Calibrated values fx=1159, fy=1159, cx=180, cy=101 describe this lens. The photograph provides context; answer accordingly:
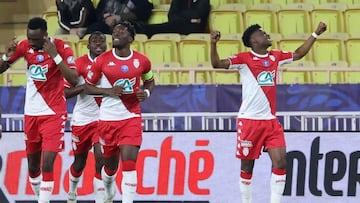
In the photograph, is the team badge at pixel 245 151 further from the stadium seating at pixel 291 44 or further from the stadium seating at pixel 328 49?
the stadium seating at pixel 328 49

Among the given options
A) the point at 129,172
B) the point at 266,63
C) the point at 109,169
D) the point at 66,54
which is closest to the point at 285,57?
the point at 266,63

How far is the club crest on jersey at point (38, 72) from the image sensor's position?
13.7 metres

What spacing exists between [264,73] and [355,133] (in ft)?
6.73

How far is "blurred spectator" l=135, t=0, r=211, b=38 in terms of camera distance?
772 inches

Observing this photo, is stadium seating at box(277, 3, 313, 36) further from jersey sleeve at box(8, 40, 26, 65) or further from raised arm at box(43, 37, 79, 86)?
raised arm at box(43, 37, 79, 86)

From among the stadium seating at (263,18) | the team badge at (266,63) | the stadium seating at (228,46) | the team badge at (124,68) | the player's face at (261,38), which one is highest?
the stadium seating at (263,18)

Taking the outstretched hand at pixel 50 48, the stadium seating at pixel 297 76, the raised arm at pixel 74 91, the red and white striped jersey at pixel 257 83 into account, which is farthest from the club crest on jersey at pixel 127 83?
the stadium seating at pixel 297 76

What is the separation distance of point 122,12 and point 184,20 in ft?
3.61

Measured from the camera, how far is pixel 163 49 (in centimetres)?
1892

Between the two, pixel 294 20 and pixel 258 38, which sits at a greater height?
pixel 294 20

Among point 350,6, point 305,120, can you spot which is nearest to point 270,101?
point 305,120

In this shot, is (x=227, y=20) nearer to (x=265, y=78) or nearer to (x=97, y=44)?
(x=97, y=44)

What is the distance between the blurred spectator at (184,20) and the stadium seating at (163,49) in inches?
29.3

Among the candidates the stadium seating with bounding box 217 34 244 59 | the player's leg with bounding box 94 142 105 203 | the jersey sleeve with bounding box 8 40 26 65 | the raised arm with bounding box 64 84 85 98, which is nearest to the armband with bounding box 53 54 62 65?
the jersey sleeve with bounding box 8 40 26 65
